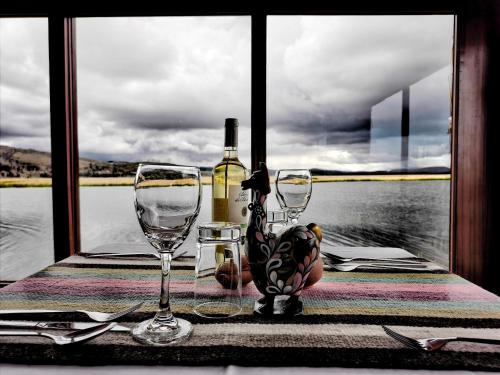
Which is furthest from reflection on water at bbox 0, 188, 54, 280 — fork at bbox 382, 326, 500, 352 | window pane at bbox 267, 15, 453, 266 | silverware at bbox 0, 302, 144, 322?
fork at bbox 382, 326, 500, 352

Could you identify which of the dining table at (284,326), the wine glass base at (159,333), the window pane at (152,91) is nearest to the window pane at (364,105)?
the window pane at (152,91)

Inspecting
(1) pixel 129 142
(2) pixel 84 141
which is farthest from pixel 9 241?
(1) pixel 129 142

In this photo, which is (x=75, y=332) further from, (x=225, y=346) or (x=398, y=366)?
(x=398, y=366)

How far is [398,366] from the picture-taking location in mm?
419

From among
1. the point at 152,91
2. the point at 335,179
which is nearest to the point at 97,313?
the point at 335,179

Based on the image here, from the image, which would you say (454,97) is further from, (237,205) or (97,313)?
(97,313)

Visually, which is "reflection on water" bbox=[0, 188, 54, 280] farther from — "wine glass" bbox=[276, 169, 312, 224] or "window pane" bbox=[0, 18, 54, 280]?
"wine glass" bbox=[276, 169, 312, 224]

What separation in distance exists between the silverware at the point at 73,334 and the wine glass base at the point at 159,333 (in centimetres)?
4

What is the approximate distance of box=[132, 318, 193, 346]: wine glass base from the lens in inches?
18.6

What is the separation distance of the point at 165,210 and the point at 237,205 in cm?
31

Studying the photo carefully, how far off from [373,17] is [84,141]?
185 cm

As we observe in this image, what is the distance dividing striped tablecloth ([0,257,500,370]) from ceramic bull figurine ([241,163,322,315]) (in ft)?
0.09

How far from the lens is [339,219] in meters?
2.36

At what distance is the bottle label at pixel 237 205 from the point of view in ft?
Answer: 2.64
